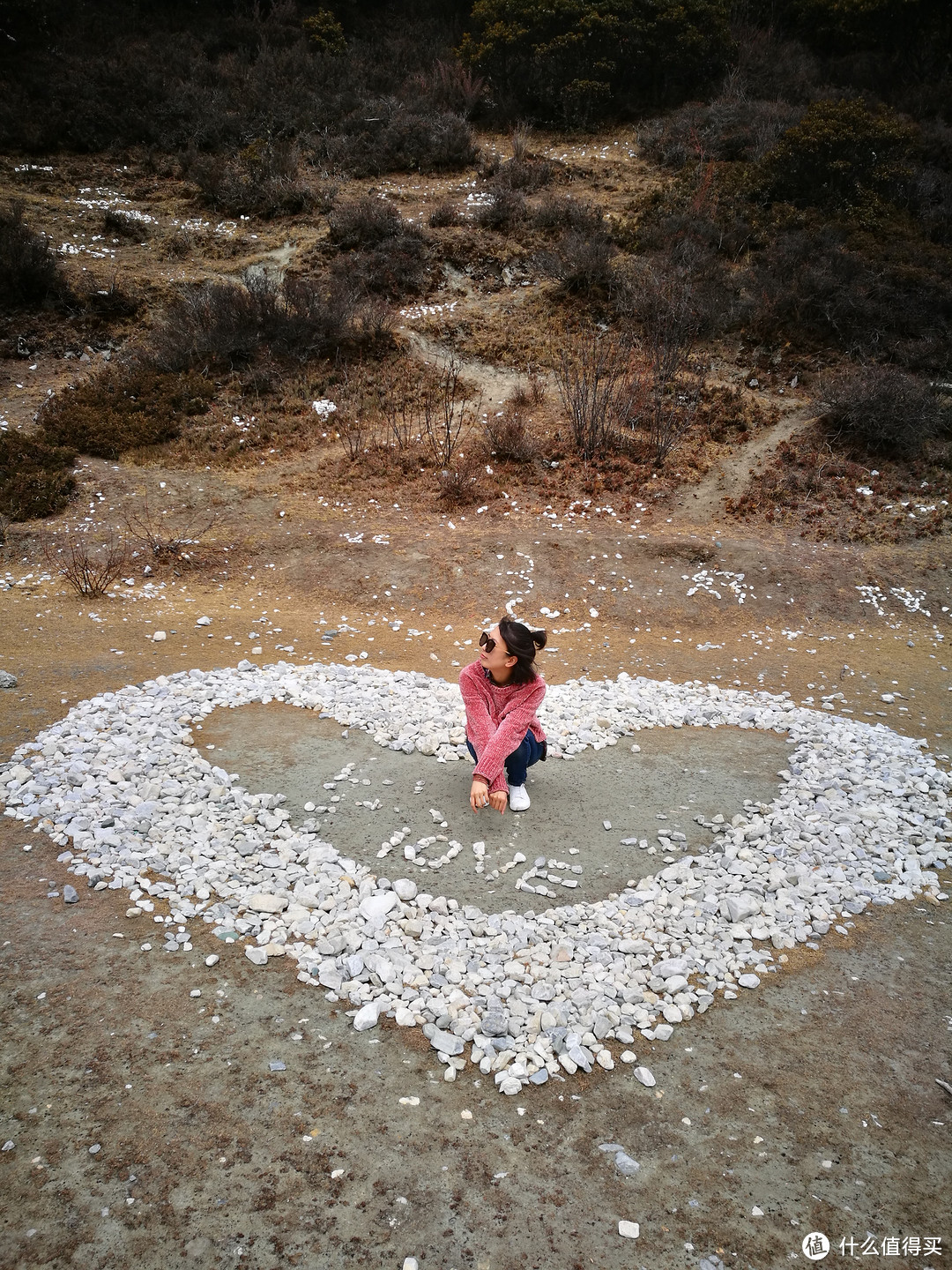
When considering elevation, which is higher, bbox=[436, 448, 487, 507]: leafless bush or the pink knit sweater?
the pink knit sweater

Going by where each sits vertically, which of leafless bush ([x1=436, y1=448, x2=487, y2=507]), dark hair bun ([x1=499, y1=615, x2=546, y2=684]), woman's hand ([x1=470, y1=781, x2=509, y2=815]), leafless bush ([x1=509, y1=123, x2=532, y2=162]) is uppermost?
leafless bush ([x1=509, y1=123, x2=532, y2=162])

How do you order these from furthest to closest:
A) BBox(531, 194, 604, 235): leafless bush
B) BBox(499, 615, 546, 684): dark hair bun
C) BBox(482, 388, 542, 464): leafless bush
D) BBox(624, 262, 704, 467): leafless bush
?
BBox(531, 194, 604, 235): leafless bush
BBox(624, 262, 704, 467): leafless bush
BBox(482, 388, 542, 464): leafless bush
BBox(499, 615, 546, 684): dark hair bun

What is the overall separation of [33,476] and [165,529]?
8.04ft

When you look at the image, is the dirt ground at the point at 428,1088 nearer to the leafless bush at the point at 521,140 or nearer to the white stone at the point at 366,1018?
the white stone at the point at 366,1018

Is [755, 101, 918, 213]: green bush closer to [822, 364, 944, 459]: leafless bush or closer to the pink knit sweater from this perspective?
[822, 364, 944, 459]: leafless bush

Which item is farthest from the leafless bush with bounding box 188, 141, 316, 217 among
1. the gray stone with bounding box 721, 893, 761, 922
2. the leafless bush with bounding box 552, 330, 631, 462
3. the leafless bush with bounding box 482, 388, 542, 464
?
the gray stone with bounding box 721, 893, 761, 922

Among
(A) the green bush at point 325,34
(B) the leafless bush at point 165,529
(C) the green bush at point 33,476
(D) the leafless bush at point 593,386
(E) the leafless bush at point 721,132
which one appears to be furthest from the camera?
(A) the green bush at point 325,34

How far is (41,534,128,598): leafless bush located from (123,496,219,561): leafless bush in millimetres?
Answer: 373

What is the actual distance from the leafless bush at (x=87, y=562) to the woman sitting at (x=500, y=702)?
7.06 m

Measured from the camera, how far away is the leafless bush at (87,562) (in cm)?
963

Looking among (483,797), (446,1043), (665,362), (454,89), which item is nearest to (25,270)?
(665,362)

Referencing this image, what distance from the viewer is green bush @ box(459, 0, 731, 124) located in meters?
20.6

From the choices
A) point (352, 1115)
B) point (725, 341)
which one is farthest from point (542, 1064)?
point (725, 341)

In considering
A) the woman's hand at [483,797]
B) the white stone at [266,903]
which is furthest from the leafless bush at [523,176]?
the white stone at [266,903]
